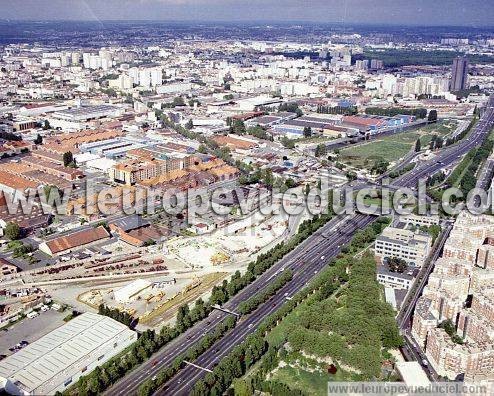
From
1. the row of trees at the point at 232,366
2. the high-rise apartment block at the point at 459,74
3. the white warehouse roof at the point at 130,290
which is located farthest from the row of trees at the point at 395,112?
the row of trees at the point at 232,366

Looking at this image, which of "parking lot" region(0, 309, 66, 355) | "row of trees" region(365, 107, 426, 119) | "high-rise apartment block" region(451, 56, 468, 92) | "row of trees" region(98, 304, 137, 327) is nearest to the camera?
"parking lot" region(0, 309, 66, 355)

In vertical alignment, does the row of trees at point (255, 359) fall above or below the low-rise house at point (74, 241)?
below

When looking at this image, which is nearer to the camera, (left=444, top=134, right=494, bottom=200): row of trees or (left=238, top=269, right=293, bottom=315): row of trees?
(left=238, top=269, right=293, bottom=315): row of trees

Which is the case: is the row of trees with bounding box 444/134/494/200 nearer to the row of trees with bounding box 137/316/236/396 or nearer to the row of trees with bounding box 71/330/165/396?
the row of trees with bounding box 137/316/236/396

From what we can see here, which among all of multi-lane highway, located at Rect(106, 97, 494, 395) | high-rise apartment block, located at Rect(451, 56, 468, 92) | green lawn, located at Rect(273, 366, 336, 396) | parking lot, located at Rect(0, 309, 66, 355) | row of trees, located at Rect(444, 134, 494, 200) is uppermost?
high-rise apartment block, located at Rect(451, 56, 468, 92)

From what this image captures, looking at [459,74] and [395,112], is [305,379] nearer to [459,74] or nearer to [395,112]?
[395,112]

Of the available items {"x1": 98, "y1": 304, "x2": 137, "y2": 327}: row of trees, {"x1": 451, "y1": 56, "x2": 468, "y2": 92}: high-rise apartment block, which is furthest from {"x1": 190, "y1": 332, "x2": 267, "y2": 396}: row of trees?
{"x1": 451, "y1": 56, "x2": 468, "y2": 92}: high-rise apartment block

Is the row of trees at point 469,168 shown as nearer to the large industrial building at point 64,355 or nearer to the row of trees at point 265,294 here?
the row of trees at point 265,294
